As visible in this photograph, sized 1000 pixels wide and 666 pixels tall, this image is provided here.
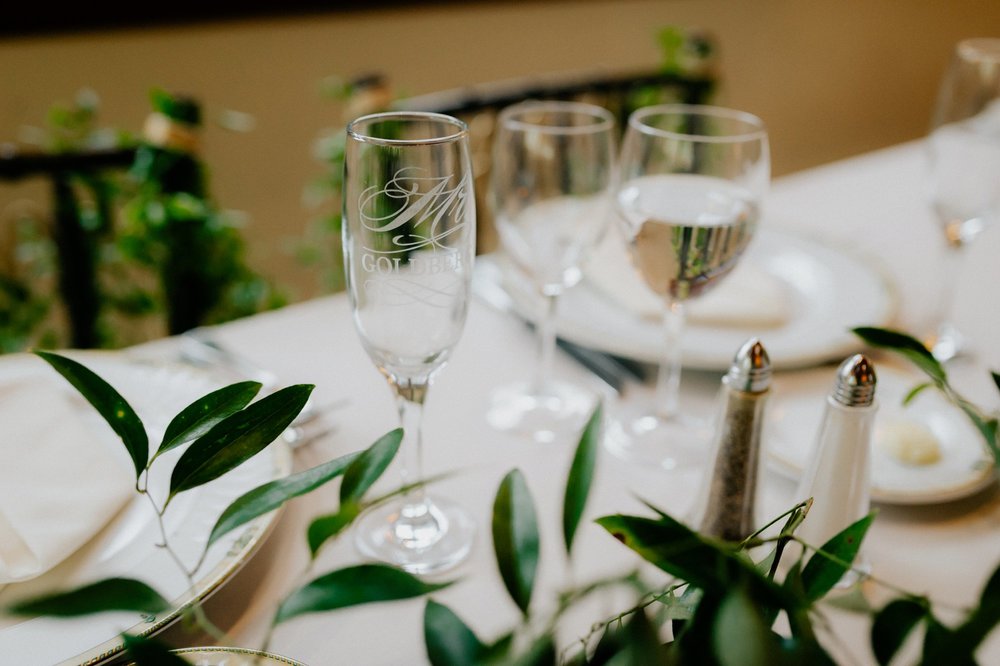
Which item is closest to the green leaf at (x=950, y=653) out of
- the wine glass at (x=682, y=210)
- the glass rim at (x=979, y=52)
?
the wine glass at (x=682, y=210)

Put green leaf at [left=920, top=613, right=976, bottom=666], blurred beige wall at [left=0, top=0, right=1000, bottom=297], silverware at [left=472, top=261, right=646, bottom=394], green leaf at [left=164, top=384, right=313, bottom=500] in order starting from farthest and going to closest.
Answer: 1. blurred beige wall at [left=0, top=0, right=1000, bottom=297]
2. silverware at [left=472, top=261, right=646, bottom=394]
3. green leaf at [left=164, top=384, right=313, bottom=500]
4. green leaf at [left=920, top=613, right=976, bottom=666]

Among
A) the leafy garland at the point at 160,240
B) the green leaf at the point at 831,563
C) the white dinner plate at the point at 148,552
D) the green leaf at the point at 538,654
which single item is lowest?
the leafy garland at the point at 160,240

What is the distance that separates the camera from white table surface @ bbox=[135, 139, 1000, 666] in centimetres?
54

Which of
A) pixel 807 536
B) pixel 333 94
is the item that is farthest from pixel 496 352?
pixel 333 94

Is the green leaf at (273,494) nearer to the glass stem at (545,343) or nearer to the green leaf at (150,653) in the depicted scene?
the green leaf at (150,653)

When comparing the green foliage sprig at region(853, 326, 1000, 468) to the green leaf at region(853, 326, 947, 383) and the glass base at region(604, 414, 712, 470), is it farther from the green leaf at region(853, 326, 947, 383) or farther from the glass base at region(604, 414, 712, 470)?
the glass base at region(604, 414, 712, 470)

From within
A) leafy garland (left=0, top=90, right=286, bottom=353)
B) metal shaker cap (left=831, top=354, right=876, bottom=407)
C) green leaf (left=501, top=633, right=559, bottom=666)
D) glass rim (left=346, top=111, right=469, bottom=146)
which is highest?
glass rim (left=346, top=111, right=469, bottom=146)

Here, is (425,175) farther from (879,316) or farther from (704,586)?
(879,316)

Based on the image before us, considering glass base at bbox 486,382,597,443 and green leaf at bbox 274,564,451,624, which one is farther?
glass base at bbox 486,382,597,443

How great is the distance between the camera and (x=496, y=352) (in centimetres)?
90

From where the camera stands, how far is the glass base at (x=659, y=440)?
0.72m

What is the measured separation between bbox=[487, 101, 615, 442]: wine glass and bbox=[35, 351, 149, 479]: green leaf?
404 millimetres

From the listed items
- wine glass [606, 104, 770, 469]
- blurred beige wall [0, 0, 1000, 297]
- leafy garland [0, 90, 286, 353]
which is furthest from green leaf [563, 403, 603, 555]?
blurred beige wall [0, 0, 1000, 297]

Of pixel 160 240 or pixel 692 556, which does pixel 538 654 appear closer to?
pixel 692 556
